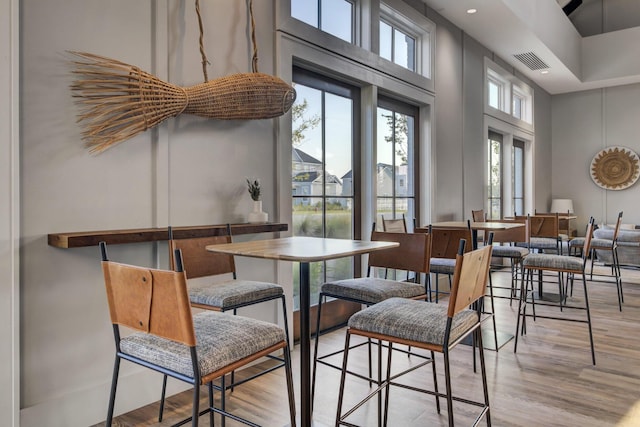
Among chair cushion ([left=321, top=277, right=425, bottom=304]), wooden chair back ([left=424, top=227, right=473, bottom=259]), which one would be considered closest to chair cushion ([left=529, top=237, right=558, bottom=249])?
wooden chair back ([left=424, top=227, right=473, bottom=259])

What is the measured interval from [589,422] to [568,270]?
1168 millimetres

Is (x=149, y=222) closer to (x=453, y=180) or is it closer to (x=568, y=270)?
(x=568, y=270)

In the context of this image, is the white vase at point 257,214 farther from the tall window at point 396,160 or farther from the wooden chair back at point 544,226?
the wooden chair back at point 544,226

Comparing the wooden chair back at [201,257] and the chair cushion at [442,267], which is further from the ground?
the wooden chair back at [201,257]

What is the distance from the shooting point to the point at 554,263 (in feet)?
9.82

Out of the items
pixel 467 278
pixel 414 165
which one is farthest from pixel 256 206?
pixel 414 165

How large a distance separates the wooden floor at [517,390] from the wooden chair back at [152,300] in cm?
93

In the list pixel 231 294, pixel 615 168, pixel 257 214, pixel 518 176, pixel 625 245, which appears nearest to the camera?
pixel 231 294

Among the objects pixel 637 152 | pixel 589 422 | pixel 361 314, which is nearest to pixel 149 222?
pixel 361 314

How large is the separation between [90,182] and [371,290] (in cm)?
141

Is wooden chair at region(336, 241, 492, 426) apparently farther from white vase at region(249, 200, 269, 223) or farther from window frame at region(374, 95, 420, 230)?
window frame at region(374, 95, 420, 230)

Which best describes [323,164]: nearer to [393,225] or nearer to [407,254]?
[393,225]

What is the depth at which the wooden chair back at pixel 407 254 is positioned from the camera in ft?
7.55

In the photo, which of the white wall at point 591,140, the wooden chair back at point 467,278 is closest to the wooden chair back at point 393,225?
the wooden chair back at point 467,278
